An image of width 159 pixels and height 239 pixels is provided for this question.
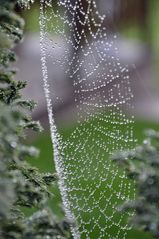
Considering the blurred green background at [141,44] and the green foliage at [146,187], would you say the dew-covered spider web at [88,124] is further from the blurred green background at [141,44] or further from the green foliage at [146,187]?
the blurred green background at [141,44]

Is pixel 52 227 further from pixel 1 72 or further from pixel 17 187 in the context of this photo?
pixel 1 72

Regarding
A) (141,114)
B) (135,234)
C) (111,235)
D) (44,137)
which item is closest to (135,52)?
(141,114)

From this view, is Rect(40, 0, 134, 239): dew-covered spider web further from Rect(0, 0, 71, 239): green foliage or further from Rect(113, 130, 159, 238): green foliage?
Rect(113, 130, 159, 238): green foliage

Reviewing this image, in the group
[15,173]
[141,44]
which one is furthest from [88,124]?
[141,44]

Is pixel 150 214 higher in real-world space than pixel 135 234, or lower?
lower

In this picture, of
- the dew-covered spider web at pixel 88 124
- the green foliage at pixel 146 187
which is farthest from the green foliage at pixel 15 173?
the green foliage at pixel 146 187
